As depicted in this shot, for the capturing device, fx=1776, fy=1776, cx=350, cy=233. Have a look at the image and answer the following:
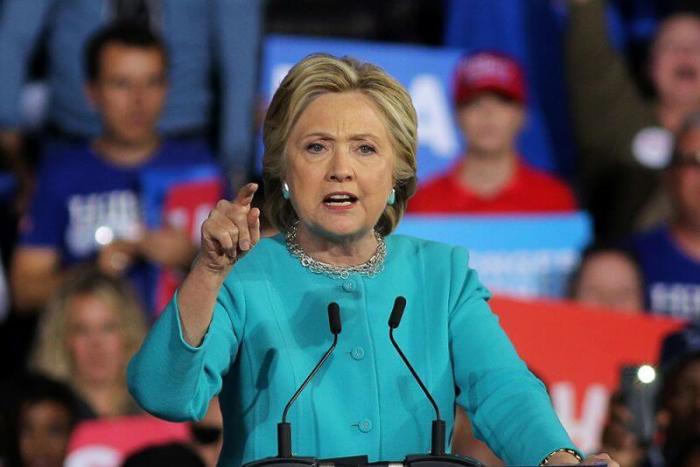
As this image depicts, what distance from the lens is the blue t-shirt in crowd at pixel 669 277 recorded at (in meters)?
6.55

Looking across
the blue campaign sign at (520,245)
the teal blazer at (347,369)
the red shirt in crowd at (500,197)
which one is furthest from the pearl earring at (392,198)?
the red shirt in crowd at (500,197)

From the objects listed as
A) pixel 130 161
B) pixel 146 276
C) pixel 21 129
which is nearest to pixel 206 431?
pixel 146 276

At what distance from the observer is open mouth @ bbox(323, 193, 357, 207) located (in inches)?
118

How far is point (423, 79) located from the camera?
287 inches

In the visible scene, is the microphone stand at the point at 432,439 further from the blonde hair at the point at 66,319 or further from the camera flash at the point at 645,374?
the blonde hair at the point at 66,319

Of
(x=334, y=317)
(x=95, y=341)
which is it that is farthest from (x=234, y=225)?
(x=95, y=341)

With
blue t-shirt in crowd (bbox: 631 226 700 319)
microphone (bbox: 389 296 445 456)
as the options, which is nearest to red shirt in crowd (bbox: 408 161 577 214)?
blue t-shirt in crowd (bbox: 631 226 700 319)

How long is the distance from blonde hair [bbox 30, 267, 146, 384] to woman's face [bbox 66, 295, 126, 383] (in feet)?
0.06

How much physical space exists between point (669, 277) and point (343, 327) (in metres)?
3.77

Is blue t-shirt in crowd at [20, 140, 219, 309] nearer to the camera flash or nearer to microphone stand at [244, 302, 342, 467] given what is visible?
microphone stand at [244, 302, 342, 467]

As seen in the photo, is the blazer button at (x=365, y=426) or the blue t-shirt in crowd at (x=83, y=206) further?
the blue t-shirt in crowd at (x=83, y=206)

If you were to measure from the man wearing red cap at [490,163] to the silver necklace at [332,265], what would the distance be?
3828 mm

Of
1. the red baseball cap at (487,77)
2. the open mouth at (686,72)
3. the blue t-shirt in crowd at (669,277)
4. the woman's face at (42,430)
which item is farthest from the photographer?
the open mouth at (686,72)

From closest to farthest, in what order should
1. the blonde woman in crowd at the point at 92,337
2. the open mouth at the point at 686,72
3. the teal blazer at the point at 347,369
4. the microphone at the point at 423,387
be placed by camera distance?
the microphone at the point at 423,387, the teal blazer at the point at 347,369, the blonde woman in crowd at the point at 92,337, the open mouth at the point at 686,72
